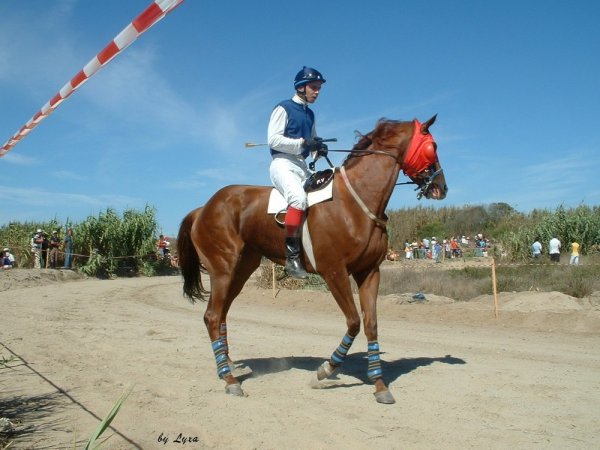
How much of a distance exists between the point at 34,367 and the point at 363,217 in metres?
4.31

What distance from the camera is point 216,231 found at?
22.6 feet

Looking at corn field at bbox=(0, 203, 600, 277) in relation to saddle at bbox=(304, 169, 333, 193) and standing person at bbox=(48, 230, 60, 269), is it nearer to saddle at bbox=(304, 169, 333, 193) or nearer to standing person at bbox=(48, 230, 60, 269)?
standing person at bbox=(48, 230, 60, 269)

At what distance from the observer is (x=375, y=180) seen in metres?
6.02

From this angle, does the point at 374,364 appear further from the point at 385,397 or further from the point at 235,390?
the point at 235,390

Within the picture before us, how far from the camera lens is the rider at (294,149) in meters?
5.96

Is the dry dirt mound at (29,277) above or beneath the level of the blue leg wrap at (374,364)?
above

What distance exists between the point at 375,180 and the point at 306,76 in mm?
1459

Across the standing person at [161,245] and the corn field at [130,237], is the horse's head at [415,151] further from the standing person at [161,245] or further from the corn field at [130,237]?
the standing person at [161,245]

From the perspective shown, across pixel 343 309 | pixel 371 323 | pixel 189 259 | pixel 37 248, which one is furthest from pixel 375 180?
pixel 37 248

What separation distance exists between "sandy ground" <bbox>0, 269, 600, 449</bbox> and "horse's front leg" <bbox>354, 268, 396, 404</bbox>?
207 mm

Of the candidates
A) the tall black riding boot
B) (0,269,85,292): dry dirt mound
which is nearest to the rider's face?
the tall black riding boot

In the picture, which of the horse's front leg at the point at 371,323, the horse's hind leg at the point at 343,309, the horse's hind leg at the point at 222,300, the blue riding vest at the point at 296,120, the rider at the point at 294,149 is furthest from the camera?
the horse's hind leg at the point at 222,300

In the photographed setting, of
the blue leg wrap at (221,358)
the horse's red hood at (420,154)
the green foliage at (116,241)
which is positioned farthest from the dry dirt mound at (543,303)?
the green foliage at (116,241)

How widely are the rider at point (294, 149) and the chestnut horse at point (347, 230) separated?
20 cm
